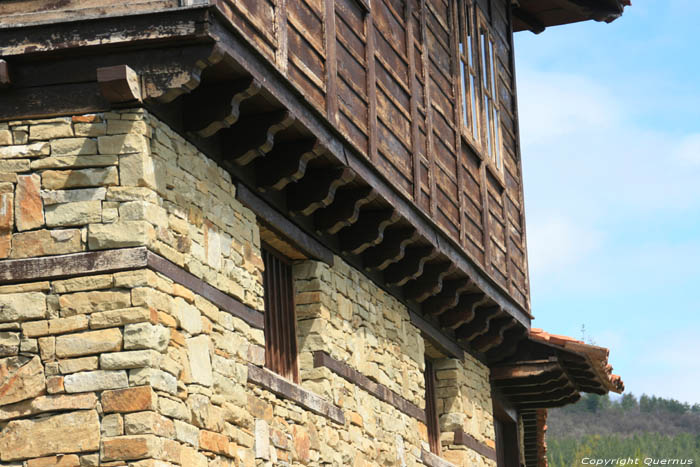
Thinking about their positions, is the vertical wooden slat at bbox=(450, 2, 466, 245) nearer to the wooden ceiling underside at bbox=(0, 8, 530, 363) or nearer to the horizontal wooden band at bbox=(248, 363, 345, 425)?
the wooden ceiling underside at bbox=(0, 8, 530, 363)

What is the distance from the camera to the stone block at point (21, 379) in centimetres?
711

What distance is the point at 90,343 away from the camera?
23.3 ft

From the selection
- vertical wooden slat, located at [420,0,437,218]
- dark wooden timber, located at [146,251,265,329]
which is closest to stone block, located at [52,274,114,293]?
dark wooden timber, located at [146,251,265,329]

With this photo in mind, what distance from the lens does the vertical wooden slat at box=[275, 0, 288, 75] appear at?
8.33 m

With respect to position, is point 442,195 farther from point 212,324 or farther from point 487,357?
point 212,324

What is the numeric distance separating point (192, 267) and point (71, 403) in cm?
117

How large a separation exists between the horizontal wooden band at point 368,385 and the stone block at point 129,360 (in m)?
2.50

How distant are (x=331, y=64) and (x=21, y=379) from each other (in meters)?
3.42

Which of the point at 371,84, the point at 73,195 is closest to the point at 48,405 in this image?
the point at 73,195

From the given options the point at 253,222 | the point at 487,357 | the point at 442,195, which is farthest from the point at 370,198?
the point at 487,357

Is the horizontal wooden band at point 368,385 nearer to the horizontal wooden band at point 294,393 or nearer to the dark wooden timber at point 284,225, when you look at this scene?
the horizontal wooden band at point 294,393

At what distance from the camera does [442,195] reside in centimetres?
1168

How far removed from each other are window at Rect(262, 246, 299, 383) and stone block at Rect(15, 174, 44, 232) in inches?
90.7

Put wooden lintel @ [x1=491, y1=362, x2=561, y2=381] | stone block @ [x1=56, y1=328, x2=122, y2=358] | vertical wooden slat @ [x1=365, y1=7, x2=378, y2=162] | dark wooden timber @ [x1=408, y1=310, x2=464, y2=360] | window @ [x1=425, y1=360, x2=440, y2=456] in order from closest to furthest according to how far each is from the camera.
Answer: stone block @ [x1=56, y1=328, x2=122, y2=358] → vertical wooden slat @ [x1=365, y1=7, x2=378, y2=162] → dark wooden timber @ [x1=408, y1=310, x2=464, y2=360] → window @ [x1=425, y1=360, x2=440, y2=456] → wooden lintel @ [x1=491, y1=362, x2=561, y2=381]
